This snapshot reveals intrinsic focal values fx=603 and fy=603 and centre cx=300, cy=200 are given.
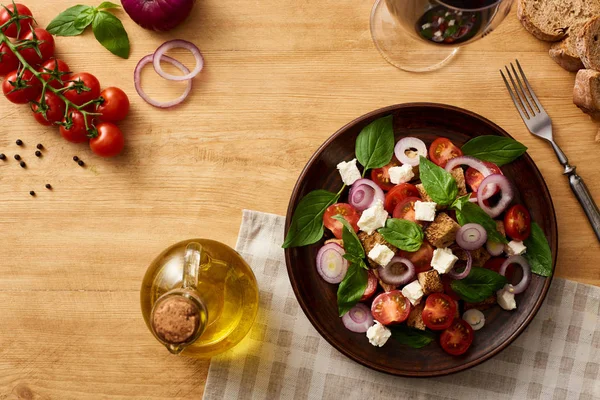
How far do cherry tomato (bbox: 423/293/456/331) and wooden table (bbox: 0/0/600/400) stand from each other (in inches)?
23.0

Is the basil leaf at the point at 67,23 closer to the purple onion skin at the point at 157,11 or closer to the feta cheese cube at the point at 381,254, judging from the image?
the purple onion skin at the point at 157,11

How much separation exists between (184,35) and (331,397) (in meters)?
1.34

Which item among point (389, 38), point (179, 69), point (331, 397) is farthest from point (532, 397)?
point (179, 69)

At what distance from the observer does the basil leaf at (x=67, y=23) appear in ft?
6.90

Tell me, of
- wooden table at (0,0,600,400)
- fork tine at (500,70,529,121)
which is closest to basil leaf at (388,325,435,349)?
wooden table at (0,0,600,400)

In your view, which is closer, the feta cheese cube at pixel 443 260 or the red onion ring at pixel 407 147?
the feta cheese cube at pixel 443 260

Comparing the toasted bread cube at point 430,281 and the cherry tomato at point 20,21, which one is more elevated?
the cherry tomato at point 20,21

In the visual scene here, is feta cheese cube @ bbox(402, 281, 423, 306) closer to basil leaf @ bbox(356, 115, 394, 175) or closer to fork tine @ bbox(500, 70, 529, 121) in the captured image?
basil leaf @ bbox(356, 115, 394, 175)

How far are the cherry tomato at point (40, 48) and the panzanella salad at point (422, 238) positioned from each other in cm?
104

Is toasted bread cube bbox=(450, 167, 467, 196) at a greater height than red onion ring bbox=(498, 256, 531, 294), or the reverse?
toasted bread cube bbox=(450, 167, 467, 196)

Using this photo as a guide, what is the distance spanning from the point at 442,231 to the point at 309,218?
0.40 metres

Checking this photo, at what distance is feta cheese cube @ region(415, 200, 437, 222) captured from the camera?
69.4 inches

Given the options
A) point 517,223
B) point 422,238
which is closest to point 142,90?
point 422,238

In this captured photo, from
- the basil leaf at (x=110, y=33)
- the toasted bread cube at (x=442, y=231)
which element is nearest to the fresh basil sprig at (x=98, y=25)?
the basil leaf at (x=110, y=33)
